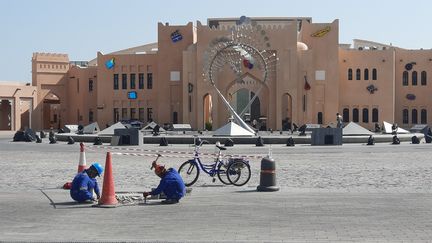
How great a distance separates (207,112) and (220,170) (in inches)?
2040

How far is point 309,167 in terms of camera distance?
74.2 feet

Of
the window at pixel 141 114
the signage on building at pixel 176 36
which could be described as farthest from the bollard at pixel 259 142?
the window at pixel 141 114

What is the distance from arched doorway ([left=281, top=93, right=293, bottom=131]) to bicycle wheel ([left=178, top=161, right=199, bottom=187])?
43383 millimetres

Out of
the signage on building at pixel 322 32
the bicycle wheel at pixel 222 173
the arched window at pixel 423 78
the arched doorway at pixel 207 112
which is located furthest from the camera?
the arched window at pixel 423 78

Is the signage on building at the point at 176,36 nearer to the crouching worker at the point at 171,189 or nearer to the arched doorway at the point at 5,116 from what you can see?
the arched doorway at the point at 5,116

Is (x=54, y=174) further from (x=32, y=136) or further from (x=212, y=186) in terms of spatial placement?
(x=32, y=136)

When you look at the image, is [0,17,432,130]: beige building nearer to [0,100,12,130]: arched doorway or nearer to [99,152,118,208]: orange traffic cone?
[0,100,12,130]: arched doorway

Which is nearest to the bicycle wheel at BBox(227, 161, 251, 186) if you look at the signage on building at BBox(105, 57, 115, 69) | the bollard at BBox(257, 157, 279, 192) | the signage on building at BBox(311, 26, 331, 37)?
the bollard at BBox(257, 157, 279, 192)

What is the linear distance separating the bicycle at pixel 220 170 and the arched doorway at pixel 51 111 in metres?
61.9

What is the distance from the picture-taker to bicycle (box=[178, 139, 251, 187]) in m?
16.6

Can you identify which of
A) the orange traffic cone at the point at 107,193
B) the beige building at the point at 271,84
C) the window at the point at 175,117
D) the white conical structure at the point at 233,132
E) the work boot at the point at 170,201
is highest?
the beige building at the point at 271,84

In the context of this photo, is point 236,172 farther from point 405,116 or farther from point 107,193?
point 405,116

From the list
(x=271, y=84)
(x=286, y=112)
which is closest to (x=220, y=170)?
(x=271, y=84)

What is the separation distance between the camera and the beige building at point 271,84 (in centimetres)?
6303
